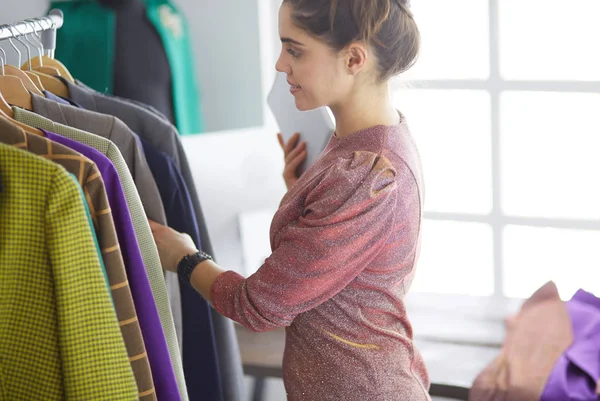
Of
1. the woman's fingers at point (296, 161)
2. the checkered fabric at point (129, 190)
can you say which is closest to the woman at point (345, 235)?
the checkered fabric at point (129, 190)

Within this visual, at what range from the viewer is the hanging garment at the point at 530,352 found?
1177 millimetres

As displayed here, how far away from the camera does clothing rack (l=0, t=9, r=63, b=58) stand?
4.19ft

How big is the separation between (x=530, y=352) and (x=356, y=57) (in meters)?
0.55

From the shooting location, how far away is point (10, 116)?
3.89 feet

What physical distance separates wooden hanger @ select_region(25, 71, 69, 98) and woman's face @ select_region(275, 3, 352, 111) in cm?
44

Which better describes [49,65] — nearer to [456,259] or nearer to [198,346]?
[198,346]

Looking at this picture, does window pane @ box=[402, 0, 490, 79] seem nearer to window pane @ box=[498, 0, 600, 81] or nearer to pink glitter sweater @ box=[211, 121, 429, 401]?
window pane @ box=[498, 0, 600, 81]

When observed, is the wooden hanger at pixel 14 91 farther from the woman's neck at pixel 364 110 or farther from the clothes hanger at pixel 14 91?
the woman's neck at pixel 364 110

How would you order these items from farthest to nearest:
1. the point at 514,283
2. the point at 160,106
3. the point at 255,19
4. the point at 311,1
Result: the point at 514,283, the point at 255,19, the point at 160,106, the point at 311,1

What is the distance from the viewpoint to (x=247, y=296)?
1.25 metres

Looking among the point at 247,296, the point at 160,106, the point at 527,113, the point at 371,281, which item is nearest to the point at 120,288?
the point at 247,296

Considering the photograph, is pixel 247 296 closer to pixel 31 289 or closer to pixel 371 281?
pixel 371 281

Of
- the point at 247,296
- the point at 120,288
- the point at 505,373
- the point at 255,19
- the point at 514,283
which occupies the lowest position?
the point at 514,283

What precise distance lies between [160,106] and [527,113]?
1.06 metres
